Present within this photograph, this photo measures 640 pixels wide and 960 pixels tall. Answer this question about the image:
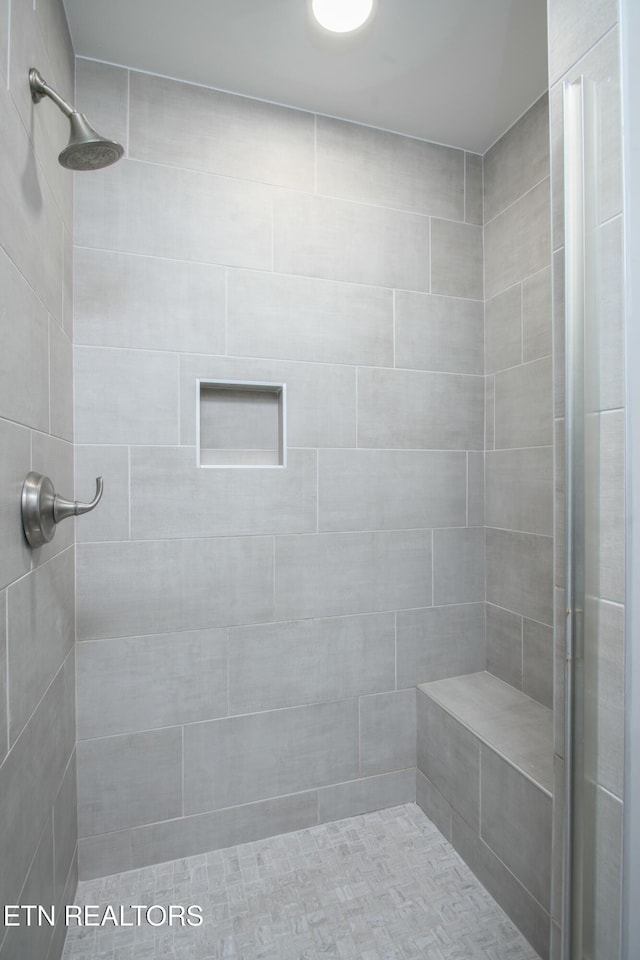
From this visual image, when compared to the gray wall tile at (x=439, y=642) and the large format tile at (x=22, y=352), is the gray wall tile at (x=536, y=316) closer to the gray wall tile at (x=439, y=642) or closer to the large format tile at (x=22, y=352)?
the gray wall tile at (x=439, y=642)

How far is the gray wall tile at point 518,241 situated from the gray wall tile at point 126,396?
116cm

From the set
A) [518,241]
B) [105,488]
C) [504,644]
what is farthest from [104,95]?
[504,644]

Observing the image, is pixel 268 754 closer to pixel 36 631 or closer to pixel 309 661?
pixel 309 661

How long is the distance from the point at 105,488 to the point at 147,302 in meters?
0.56

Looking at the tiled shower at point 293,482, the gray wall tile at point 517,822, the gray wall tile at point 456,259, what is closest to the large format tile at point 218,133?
the tiled shower at point 293,482

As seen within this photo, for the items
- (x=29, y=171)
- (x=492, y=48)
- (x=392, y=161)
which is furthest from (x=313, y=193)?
(x=29, y=171)

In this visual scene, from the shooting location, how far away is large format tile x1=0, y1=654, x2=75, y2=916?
83 cm

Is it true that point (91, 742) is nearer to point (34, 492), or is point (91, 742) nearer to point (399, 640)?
point (34, 492)

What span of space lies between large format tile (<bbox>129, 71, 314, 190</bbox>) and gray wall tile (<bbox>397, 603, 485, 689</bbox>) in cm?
151

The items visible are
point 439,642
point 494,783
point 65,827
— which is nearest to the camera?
point 65,827

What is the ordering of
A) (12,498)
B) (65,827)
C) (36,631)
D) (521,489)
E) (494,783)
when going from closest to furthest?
(12,498)
(36,631)
(65,827)
(494,783)
(521,489)

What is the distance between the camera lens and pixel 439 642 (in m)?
1.81

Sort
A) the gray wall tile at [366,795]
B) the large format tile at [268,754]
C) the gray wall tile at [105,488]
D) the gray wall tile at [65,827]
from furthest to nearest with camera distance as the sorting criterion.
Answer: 1. the gray wall tile at [366,795]
2. the large format tile at [268,754]
3. the gray wall tile at [105,488]
4. the gray wall tile at [65,827]

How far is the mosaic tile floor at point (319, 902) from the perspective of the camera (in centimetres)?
123
